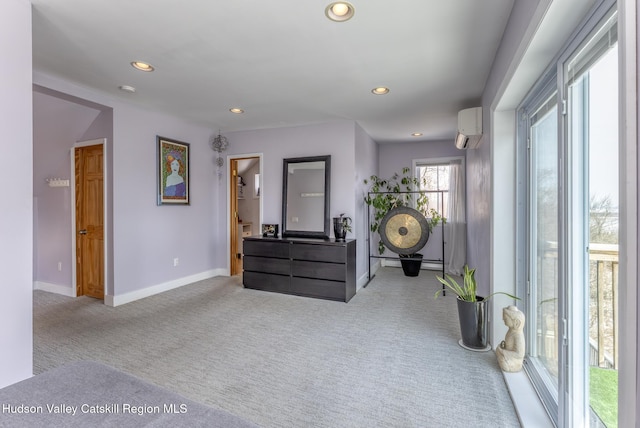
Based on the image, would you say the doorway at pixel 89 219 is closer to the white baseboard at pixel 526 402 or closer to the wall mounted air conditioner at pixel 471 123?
the wall mounted air conditioner at pixel 471 123

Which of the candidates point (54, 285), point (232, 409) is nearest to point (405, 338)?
point (232, 409)

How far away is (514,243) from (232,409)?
2239 millimetres

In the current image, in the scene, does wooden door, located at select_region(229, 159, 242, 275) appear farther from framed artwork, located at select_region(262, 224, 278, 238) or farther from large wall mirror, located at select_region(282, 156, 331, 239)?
large wall mirror, located at select_region(282, 156, 331, 239)

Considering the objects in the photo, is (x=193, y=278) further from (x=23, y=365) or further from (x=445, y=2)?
(x=445, y=2)

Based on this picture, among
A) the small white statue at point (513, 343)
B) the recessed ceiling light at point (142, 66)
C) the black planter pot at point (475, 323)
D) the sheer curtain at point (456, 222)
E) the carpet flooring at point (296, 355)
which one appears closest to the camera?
the carpet flooring at point (296, 355)

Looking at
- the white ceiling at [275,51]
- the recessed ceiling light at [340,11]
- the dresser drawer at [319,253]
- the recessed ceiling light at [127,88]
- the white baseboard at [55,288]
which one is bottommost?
the white baseboard at [55,288]

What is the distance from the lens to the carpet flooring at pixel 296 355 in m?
1.75

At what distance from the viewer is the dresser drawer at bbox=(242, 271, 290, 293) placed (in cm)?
401

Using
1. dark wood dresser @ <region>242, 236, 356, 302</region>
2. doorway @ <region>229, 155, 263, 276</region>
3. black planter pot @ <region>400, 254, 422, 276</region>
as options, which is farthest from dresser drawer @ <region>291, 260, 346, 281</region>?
doorway @ <region>229, 155, 263, 276</region>

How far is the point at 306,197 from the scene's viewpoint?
14.3 ft

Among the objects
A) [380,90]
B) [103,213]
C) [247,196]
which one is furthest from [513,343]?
[247,196]

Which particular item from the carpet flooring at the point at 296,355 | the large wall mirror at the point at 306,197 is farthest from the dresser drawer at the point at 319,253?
the carpet flooring at the point at 296,355

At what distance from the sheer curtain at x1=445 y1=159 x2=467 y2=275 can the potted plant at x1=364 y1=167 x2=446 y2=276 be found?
10.5 inches

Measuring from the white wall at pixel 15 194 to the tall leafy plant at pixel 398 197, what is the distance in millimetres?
3748
